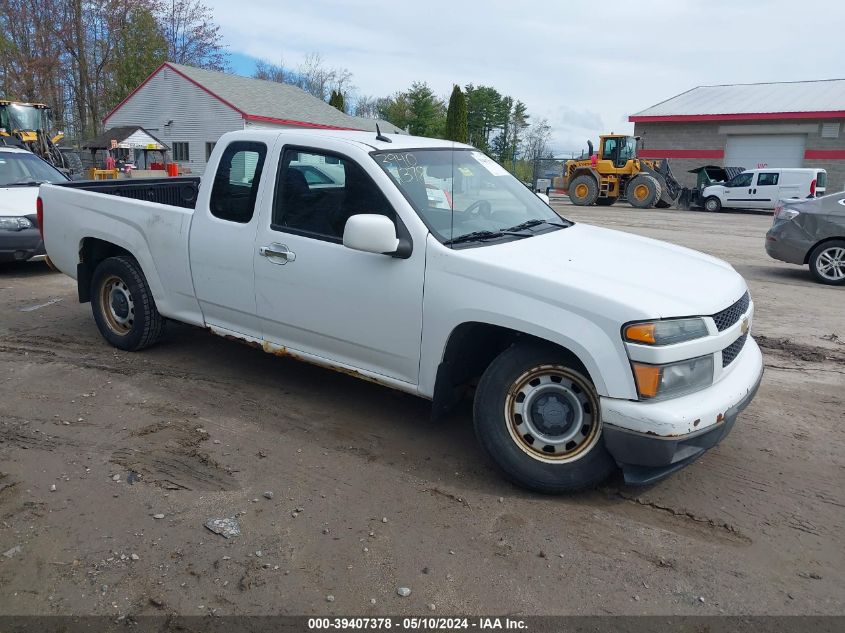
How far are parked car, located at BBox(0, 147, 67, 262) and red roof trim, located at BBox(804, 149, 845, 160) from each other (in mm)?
35978

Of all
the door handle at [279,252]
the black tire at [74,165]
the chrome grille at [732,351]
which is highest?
the door handle at [279,252]

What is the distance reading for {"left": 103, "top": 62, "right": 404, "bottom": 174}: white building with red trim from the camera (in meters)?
38.3

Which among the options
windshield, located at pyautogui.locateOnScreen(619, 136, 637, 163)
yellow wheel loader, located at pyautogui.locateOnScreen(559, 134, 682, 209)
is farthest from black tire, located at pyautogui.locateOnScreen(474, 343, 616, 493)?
windshield, located at pyautogui.locateOnScreen(619, 136, 637, 163)

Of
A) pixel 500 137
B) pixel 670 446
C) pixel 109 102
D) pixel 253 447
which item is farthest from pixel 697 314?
pixel 500 137

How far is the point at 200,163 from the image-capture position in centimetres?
4022

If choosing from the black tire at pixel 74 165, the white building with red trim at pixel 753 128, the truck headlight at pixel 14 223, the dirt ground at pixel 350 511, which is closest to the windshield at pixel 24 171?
the truck headlight at pixel 14 223

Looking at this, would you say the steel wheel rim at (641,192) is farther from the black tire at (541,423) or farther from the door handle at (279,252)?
the black tire at (541,423)

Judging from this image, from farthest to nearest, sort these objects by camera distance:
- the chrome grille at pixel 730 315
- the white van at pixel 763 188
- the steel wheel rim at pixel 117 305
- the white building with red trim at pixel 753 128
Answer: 1. the white building with red trim at pixel 753 128
2. the white van at pixel 763 188
3. the steel wheel rim at pixel 117 305
4. the chrome grille at pixel 730 315

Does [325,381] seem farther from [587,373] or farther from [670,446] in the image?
[670,446]

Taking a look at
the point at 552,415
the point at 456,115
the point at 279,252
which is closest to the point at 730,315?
the point at 552,415

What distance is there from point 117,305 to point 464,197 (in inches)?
133

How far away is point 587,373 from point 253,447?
2.10 m

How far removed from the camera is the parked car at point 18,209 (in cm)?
907

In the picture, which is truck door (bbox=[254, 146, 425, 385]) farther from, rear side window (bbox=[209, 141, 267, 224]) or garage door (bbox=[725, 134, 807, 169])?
garage door (bbox=[725, 134, 807, 169])
